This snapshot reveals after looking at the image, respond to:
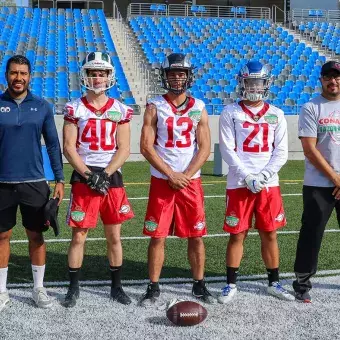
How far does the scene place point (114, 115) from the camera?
190 inches

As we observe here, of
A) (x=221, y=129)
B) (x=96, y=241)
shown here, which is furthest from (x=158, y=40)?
(x=221, y=129)

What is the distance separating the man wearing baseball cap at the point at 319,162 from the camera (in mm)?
4781

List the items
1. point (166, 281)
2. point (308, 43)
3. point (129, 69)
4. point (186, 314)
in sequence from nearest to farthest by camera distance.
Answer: point (186, 314), point (166, 281), point (129, 69), point (308, 43)

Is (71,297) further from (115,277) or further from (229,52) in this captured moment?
(229,52)

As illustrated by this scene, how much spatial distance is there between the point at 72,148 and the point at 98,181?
0.35 meters

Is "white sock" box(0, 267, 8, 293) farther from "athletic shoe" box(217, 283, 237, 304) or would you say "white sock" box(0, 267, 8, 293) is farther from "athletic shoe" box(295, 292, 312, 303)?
"athletic shoe" box(295, 292, 312, 303)

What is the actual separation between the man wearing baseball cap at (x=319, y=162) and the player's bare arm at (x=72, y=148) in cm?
174

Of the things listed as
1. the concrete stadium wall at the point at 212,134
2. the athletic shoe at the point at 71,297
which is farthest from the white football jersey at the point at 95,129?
the concrete stadium wall at the point at 212,134

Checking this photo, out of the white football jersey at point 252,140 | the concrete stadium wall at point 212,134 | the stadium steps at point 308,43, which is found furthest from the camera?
the stadium steps at point 308,43

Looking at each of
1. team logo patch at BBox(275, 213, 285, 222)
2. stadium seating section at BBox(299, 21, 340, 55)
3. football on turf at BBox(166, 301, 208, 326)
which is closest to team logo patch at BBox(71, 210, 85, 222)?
football on turf at BBox(166, 301, 208, 326)

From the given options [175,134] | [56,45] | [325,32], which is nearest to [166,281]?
[175,134]

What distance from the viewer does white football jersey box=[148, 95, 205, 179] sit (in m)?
4.86

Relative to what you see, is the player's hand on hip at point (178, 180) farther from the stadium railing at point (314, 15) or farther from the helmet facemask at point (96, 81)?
the stadium railing at point (314, 15)

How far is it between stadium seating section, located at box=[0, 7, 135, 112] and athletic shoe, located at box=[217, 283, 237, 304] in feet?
36.7
